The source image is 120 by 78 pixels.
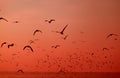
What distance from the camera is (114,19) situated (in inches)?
100

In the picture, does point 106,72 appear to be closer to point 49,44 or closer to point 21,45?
point 49,44

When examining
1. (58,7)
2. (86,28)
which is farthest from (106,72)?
(58,7)

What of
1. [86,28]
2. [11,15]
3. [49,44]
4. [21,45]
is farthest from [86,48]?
[11,15]

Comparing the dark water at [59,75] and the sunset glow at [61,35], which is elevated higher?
the sunset glow at [61,35]

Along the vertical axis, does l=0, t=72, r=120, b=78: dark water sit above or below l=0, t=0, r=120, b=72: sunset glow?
below

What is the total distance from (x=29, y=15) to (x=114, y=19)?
992 mm

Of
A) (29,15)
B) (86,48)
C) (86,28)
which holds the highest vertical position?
(29,15)

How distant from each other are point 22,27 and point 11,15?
19 centimetres

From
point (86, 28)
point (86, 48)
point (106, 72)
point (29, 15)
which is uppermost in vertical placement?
point (29, 15)

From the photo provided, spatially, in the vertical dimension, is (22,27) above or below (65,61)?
above

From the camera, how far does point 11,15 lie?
263 cm

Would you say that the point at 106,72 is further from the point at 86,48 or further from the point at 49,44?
the point at 49,44

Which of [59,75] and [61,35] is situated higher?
[61,35]

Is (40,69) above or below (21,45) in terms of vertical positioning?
below
